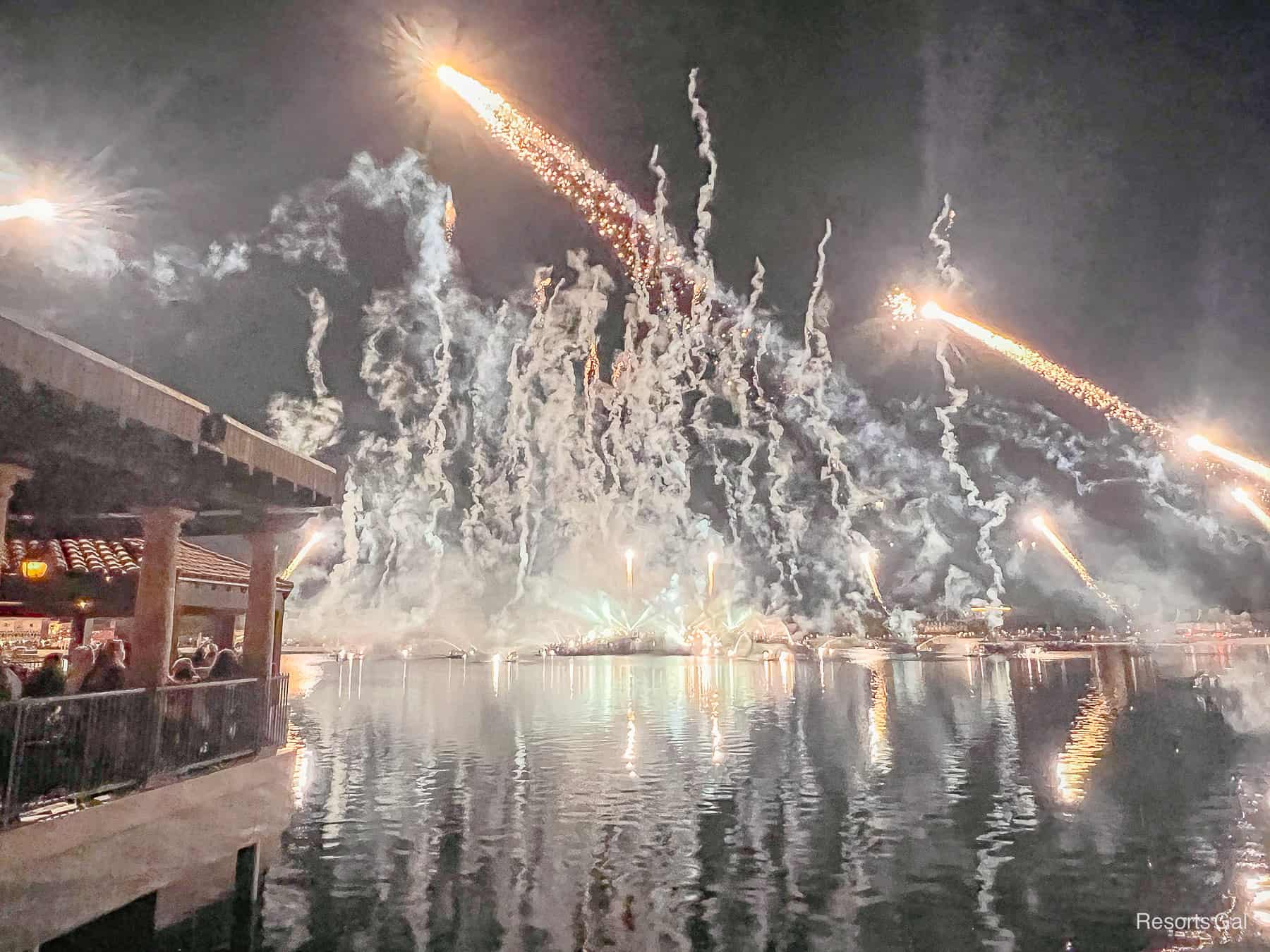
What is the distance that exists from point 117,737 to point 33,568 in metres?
5.51

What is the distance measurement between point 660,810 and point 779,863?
409 cm

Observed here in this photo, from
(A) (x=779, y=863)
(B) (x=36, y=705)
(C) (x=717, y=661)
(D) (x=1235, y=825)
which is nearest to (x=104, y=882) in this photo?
(B) (x=36, y=705)

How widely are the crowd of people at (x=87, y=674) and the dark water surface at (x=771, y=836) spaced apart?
→ 3316mm

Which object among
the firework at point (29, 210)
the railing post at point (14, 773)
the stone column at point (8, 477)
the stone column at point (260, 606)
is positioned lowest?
the railing post at point (14, 773)

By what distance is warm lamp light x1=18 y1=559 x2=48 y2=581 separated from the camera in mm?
14320

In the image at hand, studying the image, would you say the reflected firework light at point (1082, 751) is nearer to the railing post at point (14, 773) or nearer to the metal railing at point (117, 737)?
the metal railing at point (117, 737)

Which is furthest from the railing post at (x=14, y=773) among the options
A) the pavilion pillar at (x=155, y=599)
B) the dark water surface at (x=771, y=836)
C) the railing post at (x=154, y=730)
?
the dark water surface at (x=771, y=836)

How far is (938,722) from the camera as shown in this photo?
111 feet

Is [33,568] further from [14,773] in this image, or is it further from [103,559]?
[14,773]

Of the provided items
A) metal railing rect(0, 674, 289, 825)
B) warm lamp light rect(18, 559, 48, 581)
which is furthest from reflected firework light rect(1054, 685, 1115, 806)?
warm lamp light rect(18, 559, 48, 581)

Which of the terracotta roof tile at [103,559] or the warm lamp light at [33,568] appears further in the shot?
the terracotta roof tile at [103,559]

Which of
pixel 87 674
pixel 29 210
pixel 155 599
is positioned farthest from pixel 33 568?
pixel 29 210

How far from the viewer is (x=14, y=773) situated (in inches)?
347

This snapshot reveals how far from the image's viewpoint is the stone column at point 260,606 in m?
15.6
